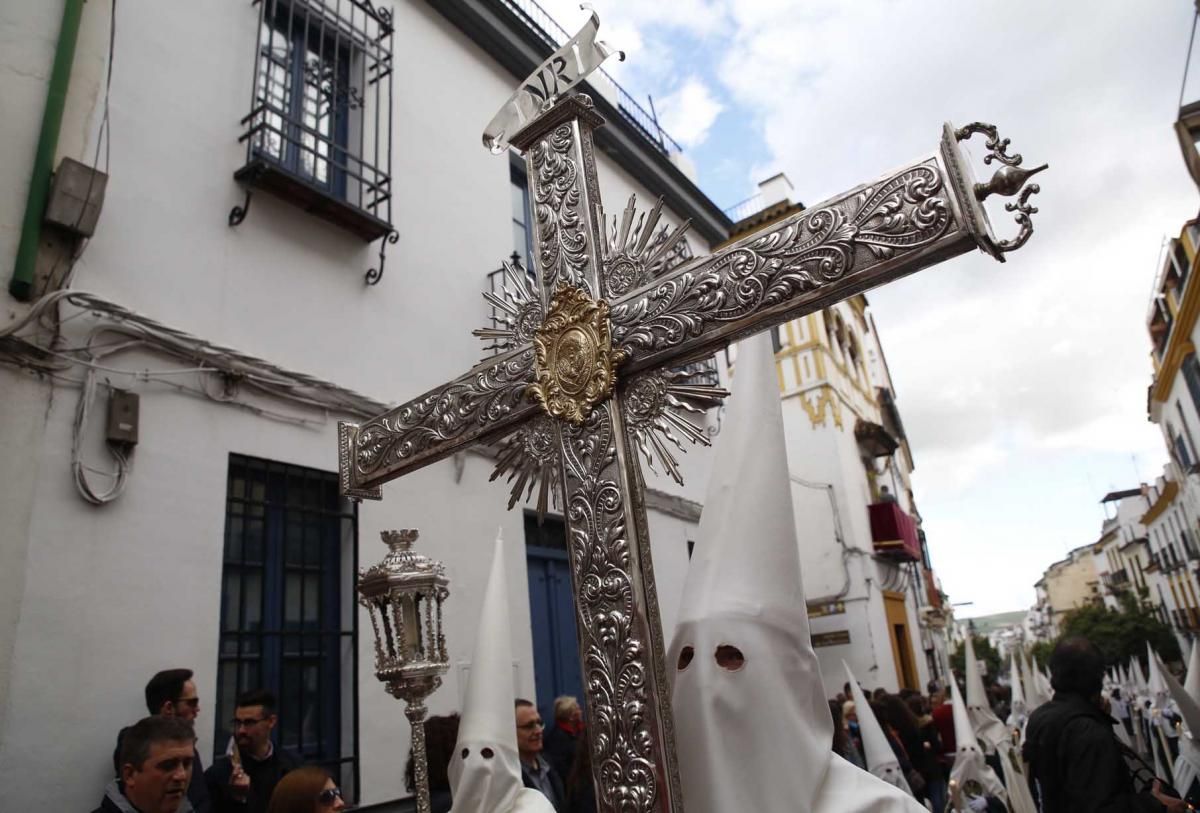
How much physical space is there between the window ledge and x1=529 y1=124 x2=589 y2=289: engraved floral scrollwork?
3120 mm

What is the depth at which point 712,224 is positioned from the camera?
33.8ft

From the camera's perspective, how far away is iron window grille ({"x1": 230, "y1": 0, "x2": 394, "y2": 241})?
4.80 m

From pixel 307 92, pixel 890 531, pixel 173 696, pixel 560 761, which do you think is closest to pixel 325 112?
pixel 307 92

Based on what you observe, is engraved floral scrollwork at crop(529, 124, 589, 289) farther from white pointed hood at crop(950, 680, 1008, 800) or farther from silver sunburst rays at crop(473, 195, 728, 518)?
white pointed hood at crop(950, 680, 1008, 800)

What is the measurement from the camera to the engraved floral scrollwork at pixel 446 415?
1.94m

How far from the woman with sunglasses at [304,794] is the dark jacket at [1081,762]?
220 centimetres

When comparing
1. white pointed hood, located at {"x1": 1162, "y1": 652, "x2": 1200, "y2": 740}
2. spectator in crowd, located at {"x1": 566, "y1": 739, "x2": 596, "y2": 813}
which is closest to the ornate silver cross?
spectator in crowd, located at {"x1": 566, "y1": 739, "x2": 596, "y2": 813}

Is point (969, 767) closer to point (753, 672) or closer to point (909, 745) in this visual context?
point (909, 745)

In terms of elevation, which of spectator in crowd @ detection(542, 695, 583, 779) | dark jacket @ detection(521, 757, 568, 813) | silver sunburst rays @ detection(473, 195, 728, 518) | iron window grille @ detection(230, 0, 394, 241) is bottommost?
dark jacket @ detection(521, 757, 568, 813)

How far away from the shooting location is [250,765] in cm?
318

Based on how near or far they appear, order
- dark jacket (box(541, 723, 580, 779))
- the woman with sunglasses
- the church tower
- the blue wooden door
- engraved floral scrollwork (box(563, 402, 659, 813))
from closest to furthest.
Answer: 1. engraved floral scrollwork (box(563, 402, 659, 813))
2. the woman with sunglasses
3. dark jacket (box(541, 723, 580, 779))
4. the blue wooden door
5. the church tower

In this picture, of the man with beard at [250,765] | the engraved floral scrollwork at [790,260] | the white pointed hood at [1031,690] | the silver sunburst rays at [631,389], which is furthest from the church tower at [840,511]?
the engraved floral scrollwork at [790,260]

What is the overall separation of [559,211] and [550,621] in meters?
4.69

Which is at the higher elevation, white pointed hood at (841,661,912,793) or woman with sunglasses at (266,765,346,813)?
woman with sunglasses at (266,765,346,813)
